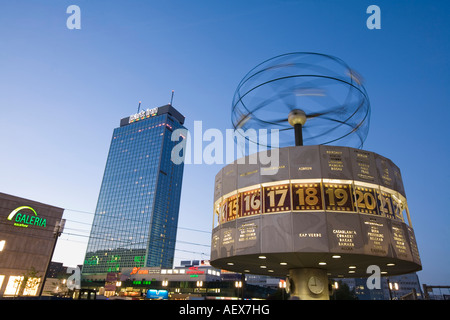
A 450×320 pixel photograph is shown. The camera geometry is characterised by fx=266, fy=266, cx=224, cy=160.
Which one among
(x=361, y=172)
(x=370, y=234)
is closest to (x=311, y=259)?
(x=370, y=234)

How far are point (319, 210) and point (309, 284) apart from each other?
7.01 m

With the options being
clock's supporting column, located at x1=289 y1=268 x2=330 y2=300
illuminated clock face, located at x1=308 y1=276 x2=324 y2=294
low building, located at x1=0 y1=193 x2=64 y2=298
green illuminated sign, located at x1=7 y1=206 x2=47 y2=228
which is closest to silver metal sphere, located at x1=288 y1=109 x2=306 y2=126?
clock's supporting column, located at x1=289 y1=268 x2=330 y2=300

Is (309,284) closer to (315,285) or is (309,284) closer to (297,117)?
(315,285)

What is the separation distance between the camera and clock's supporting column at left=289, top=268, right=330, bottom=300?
19.9 metres

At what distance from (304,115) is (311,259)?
11.8 metres

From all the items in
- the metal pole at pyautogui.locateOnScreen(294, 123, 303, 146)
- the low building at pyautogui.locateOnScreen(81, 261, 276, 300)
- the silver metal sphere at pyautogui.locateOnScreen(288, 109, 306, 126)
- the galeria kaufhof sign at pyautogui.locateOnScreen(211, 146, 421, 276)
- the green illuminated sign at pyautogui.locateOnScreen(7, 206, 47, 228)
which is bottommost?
the low building at pyautogui.locateOnScreen(81, 261, 276, 300)

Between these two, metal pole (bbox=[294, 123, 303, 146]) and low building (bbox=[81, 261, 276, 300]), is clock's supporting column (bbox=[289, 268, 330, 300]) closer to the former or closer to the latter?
metal pole (bbox=[294, 123, 303, 146])

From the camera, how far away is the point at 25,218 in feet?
129

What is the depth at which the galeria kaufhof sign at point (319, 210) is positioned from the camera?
16.4 m

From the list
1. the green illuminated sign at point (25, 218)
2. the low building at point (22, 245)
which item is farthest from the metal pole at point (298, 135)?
the green illuminated sign at point (25, 218)

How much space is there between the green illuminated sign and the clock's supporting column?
128 ft
